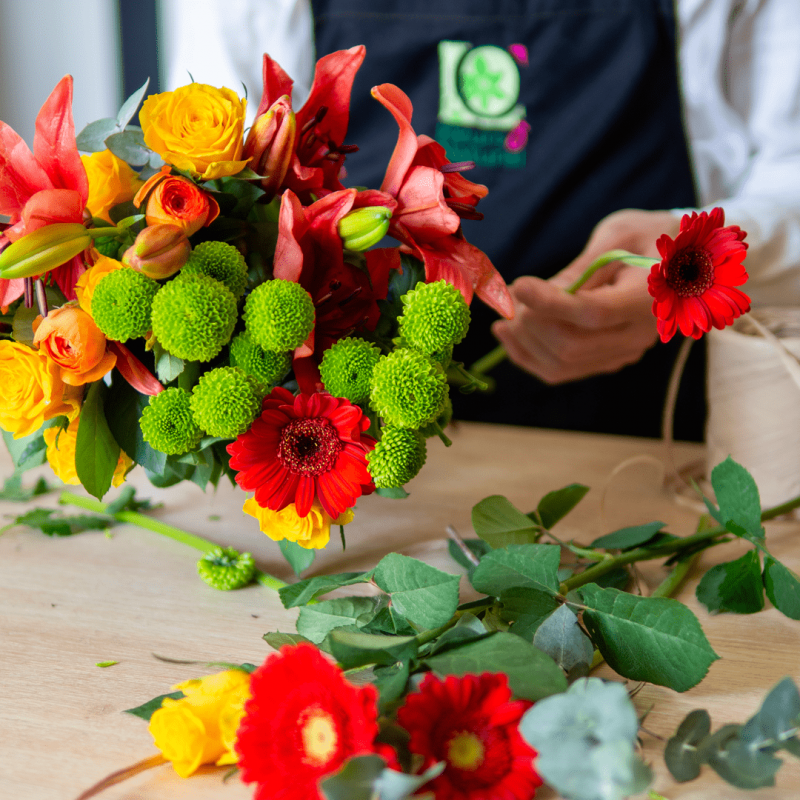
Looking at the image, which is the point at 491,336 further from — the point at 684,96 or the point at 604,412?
the point at 684,96

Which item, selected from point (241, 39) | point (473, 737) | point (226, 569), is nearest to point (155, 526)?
point (226, 569)

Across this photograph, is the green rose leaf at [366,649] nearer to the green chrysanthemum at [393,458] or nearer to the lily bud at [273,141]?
the green chrysanthemum at [393,458]

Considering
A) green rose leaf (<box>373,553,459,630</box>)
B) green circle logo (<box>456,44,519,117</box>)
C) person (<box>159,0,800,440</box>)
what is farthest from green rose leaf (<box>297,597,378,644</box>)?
green circle logo (<box>456,44,519,117</box>)

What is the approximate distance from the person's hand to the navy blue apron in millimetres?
174

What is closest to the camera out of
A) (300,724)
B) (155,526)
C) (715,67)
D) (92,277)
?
(300,724)

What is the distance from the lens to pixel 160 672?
33 cm

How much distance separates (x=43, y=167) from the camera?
0.34m

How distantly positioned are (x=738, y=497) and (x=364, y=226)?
221mm

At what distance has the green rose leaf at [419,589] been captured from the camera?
28 centimetres

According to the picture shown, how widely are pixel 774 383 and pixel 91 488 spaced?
0.39 m

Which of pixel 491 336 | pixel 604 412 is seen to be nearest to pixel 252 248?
pixel 491 336

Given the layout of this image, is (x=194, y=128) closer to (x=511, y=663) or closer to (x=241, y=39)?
(x=511, y=663)

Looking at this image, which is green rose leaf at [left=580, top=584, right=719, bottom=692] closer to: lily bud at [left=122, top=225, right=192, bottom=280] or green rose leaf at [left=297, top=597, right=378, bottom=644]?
green rose leaf at [left=297, top=597, right=378, bottom=644]

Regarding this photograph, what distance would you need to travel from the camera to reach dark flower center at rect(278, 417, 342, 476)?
0.33 metres
